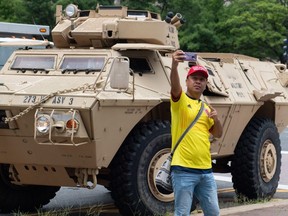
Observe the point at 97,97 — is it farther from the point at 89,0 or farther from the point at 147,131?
the point at 89,0

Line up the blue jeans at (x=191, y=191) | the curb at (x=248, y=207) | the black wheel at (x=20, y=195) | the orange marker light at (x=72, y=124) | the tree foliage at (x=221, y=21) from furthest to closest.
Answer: the tree foliage at (x=221, y=21) → the black wheel at (x=20, y=195) → the curb at (x=248, y=207) → the orange marker light at (x=72, y=124) → the blue jeans at (x=191, y=191)

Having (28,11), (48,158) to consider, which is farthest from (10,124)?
(28,11)

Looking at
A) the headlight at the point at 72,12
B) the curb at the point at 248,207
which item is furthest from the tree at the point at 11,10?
the curb at the point at 248,207

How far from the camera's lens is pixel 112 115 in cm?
813

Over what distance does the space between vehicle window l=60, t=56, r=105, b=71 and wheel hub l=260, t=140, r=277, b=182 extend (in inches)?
121

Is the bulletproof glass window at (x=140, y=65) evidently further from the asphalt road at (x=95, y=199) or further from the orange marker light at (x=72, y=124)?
the asphalt road at (x=95, y=199)

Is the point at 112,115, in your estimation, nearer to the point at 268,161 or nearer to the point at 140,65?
the point at 140,65

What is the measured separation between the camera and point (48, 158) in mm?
8273

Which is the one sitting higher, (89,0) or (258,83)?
(258,83)

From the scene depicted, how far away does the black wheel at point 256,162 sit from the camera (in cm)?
1055

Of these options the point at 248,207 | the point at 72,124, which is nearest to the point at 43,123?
the point at 72,124

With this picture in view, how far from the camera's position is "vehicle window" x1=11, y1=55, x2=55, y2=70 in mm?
9344

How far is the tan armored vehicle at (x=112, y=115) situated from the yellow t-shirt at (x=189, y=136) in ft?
4.62

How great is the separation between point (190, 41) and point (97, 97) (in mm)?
29480
